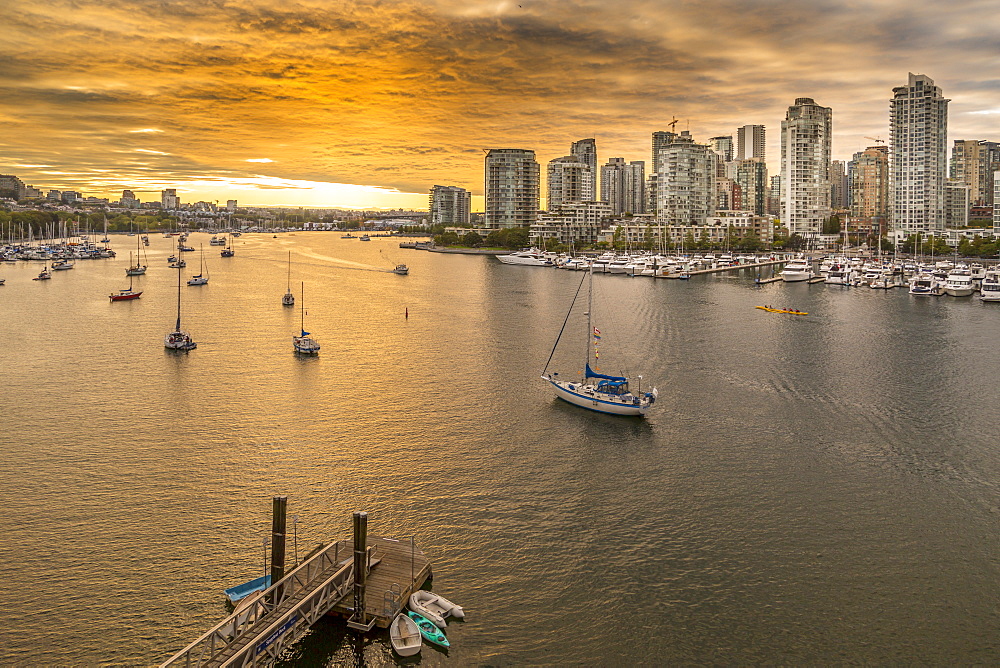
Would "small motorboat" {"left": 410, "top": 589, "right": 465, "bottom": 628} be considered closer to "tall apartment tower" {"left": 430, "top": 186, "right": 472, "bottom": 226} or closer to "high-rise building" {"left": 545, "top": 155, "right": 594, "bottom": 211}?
"high-rise building" {"left": 545, "top": 155, "right": 594, "bottom": 211}

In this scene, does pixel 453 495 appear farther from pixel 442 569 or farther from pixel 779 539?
pixel 779 539

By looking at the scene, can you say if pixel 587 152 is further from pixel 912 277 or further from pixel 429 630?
pixel 429 630

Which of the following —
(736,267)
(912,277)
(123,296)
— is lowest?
(123,296)

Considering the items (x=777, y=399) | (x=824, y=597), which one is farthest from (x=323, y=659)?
(x=777, y=399)

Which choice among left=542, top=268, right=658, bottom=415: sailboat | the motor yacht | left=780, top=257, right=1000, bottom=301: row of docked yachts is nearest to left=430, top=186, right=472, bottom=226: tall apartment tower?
left=780, top=257, right=1000, bottom=301: row of docked yachts

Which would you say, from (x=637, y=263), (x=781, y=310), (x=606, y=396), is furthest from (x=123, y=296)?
(x=637, y=263)

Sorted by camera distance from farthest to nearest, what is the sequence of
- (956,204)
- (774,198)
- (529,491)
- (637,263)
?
1. (774,198)
2. (956,204)
3. (637,263)
4. (529,491)
